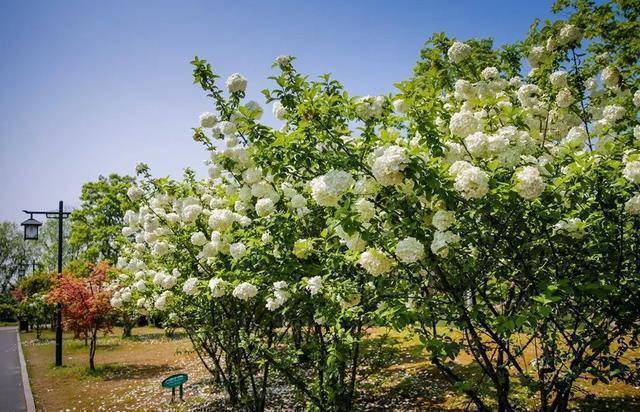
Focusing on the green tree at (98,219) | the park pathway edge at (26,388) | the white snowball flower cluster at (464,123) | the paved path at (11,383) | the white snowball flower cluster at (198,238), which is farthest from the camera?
the green tree at (98,219)

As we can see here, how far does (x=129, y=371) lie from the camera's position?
47.2 ft

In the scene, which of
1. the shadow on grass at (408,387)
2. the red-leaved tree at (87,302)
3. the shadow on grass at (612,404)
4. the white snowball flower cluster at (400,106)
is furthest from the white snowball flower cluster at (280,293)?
the red-leaved tree at (87,302)

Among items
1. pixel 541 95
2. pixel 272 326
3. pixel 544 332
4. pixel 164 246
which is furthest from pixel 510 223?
pixel 164 246

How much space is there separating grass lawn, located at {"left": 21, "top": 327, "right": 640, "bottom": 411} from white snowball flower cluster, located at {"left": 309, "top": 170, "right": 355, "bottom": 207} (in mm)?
1598

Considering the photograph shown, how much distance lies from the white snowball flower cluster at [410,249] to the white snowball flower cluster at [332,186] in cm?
60

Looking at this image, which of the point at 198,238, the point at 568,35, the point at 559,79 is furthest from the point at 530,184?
the point at 198,238

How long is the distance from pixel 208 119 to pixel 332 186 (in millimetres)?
2806

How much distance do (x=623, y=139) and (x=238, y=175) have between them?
4.31 meters

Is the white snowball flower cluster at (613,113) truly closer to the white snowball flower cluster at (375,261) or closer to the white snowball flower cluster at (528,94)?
the white snowball flower cluster at (528,94)

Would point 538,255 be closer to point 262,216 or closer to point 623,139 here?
point 623,139

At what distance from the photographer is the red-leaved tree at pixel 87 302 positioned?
47.4 feet

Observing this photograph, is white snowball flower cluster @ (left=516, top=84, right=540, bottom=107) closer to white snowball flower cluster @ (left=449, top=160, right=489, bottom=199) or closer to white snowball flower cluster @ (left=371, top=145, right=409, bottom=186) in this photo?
white snowball flower cluster @ (left=449, top=160, right=489, bottom=199)

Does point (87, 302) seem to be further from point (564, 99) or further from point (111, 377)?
point (564, 99)

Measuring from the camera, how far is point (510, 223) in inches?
151
